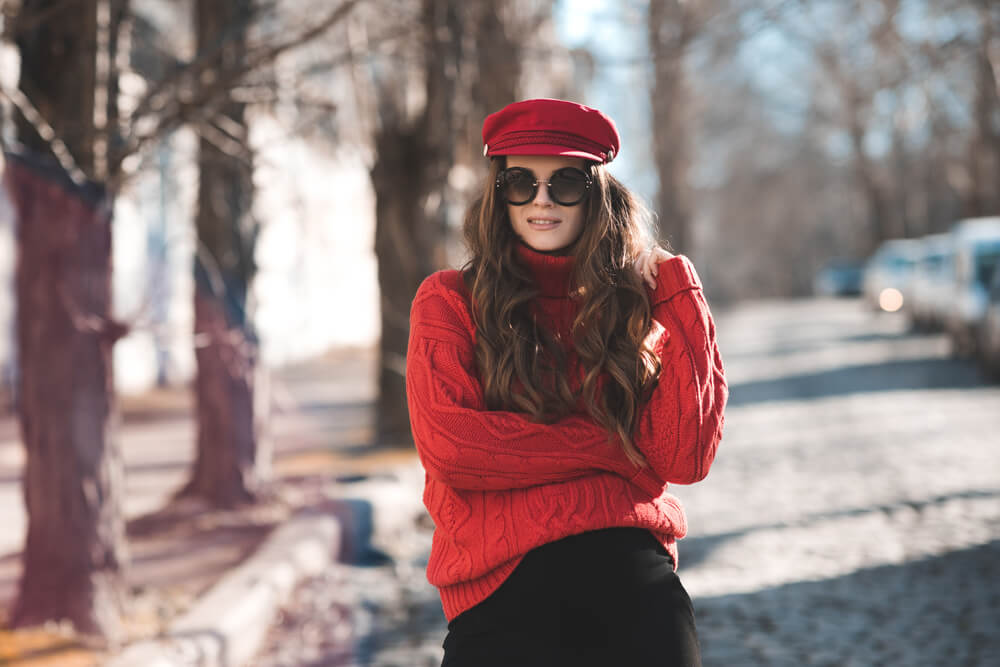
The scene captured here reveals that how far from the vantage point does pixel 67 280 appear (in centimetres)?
468

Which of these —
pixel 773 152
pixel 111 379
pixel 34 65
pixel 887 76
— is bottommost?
pixel 111 379

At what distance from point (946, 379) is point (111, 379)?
13.8 metres

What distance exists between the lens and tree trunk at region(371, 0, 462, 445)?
26.5 ft

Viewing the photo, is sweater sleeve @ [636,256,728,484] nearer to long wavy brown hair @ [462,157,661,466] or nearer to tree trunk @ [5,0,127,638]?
long wavy brown hair @ [462,157,661,466]

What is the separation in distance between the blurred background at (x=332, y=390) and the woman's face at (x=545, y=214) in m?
0.42

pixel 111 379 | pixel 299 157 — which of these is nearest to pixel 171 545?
pixel 111 379

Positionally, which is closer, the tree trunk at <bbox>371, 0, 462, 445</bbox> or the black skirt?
the black skirt

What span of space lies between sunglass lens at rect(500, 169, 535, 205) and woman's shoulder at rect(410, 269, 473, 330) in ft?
0.83

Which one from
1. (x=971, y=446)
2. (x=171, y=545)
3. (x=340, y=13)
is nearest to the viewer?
(x=340, y=13)

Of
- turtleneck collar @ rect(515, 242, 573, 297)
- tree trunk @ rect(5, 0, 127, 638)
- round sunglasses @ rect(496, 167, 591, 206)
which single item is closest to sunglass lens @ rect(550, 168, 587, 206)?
round sunglasses @ rect(496, 167, 591, 206)

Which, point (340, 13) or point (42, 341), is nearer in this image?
point (340, 13)

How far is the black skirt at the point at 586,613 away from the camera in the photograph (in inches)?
82.2

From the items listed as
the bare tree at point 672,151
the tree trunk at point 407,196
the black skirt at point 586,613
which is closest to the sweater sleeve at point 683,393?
the black skirt at point 586,613

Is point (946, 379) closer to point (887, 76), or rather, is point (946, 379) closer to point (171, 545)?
point (887, 76)
